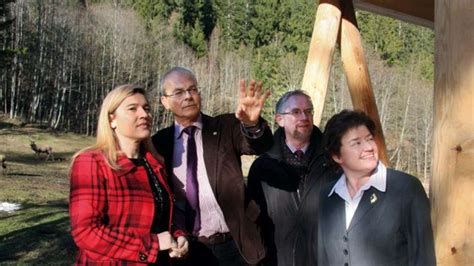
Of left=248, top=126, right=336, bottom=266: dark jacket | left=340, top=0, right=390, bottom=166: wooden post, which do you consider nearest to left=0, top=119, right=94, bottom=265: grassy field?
left=340, top=0, right=390, bottom=166: wooden post

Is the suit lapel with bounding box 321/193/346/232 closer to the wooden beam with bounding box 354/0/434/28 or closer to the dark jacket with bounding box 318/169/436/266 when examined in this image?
the dark jacket with bounding box 318/169/436/266

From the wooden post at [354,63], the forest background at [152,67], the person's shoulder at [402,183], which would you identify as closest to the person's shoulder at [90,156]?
the person's shoulder at [402,183]

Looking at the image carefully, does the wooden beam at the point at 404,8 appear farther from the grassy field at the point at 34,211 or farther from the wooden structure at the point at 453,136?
the grassy field at the point at 34,211

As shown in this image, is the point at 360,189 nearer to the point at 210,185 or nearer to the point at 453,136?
the point at 453,136

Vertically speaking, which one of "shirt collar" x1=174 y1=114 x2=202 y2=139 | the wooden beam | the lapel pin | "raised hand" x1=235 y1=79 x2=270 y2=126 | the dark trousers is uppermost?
the wooden beam

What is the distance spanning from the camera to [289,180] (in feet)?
11.2

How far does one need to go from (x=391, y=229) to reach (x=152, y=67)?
46.5 meters

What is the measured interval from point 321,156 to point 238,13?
61.3 meters

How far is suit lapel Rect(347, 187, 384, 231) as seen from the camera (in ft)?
8.07

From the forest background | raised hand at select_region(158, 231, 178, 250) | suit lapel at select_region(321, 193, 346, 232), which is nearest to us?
suit lapel at select_region(321, 193, 346, 232)

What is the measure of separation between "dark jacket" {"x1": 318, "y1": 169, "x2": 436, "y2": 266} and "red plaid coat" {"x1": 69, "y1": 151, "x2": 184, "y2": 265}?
2.99 feet

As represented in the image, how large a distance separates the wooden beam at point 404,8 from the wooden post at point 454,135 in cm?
267

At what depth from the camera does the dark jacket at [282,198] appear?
3.33 meters

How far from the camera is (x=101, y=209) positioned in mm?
2580
